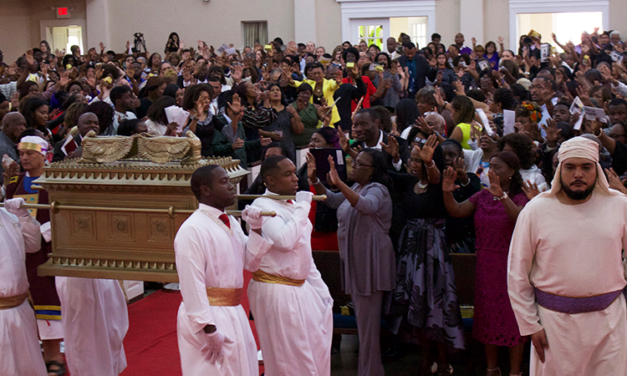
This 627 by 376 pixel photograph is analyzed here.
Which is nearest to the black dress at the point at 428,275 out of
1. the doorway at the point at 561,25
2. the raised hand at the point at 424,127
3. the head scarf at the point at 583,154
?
the raised hand at the point at 424,127

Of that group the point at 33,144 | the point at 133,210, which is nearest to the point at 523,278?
the point at 133,210

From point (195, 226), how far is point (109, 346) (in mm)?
1596

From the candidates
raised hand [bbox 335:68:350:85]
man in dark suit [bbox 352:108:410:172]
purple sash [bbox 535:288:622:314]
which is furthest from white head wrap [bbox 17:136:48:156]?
raised hand [bbox 335:68:350:85]

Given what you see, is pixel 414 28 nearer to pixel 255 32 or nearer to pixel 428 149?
pixel 255 32

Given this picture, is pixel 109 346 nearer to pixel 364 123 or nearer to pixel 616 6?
pixel 364 123

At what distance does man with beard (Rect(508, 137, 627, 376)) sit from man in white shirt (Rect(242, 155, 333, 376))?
3.95ft

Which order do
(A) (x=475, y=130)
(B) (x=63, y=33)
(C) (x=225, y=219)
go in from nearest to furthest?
(C) (x=225, y=219) < (A) (x=475, y=130) < (B) (x=63, y=33)

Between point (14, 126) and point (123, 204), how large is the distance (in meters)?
3.48

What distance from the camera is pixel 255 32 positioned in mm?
20891

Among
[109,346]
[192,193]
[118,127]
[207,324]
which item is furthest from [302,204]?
[118,127]

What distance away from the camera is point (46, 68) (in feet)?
41.4

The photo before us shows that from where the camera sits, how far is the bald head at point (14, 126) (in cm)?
671

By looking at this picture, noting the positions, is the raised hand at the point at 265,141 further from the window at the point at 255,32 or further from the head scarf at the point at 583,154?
the window at the point at 255,32

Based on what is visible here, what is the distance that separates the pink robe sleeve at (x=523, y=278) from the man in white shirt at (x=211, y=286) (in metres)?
1.38
